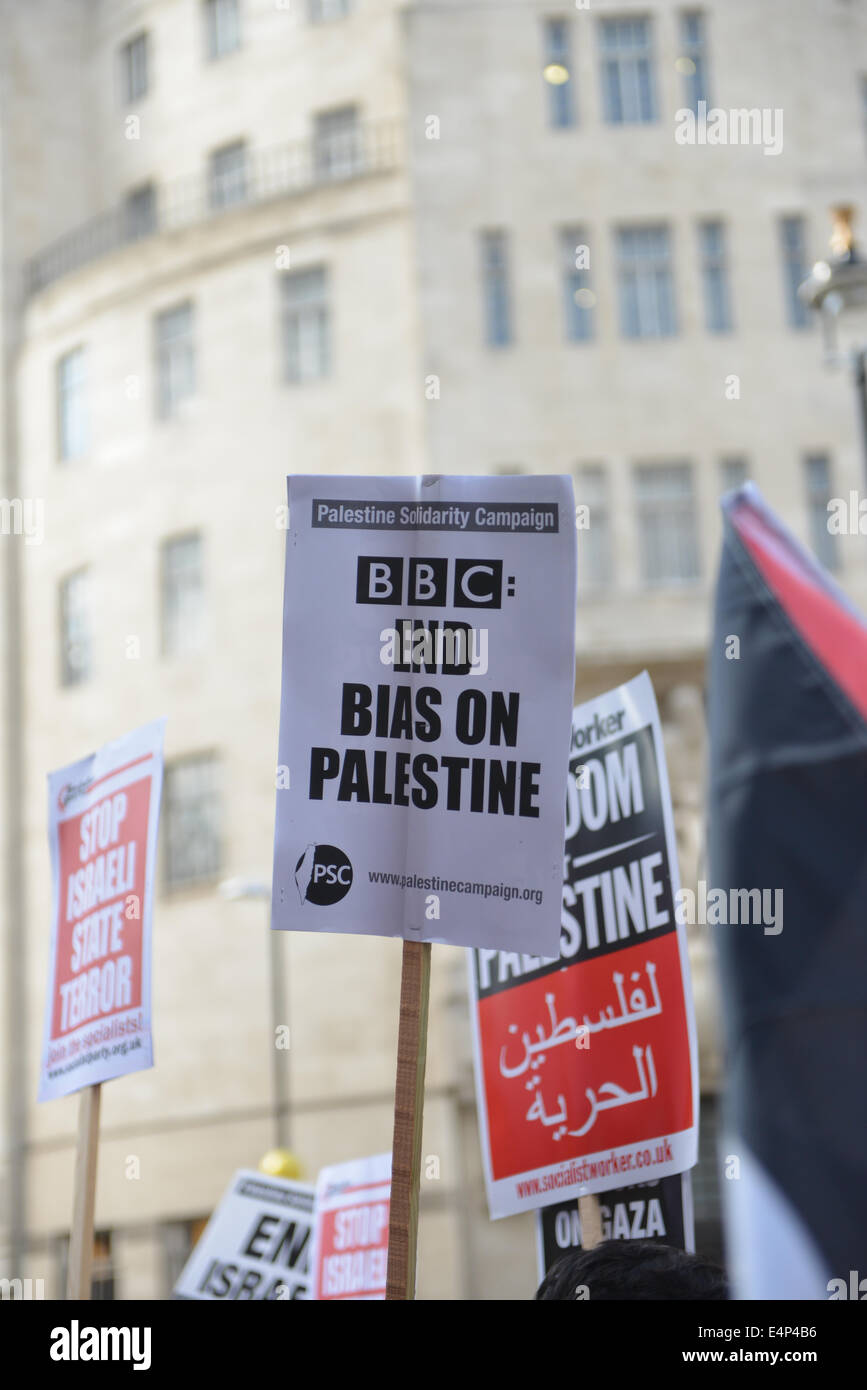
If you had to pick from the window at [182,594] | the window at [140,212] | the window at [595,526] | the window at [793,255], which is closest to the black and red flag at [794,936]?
the window at [595,526]

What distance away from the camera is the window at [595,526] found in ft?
78.6

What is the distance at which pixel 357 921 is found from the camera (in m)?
3.80

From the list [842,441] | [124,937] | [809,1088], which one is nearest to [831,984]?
[809,1088]

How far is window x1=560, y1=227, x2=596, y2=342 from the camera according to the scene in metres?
24.8

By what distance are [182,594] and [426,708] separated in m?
22.9

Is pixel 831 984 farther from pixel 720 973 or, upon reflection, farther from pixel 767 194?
pixel 767 194

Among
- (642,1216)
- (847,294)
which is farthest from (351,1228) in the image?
(847,294)

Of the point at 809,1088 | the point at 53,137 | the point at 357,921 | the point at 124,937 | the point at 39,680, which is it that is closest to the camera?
the point at 809,1088

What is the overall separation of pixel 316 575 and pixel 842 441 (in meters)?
21.4

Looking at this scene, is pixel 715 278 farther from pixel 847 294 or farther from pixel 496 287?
pixel 847 294

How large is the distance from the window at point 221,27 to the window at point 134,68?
54.0 inches

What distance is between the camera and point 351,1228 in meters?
7.14

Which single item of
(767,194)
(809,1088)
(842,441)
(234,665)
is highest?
(767,194)

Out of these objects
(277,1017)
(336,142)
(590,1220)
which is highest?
(336,142)
